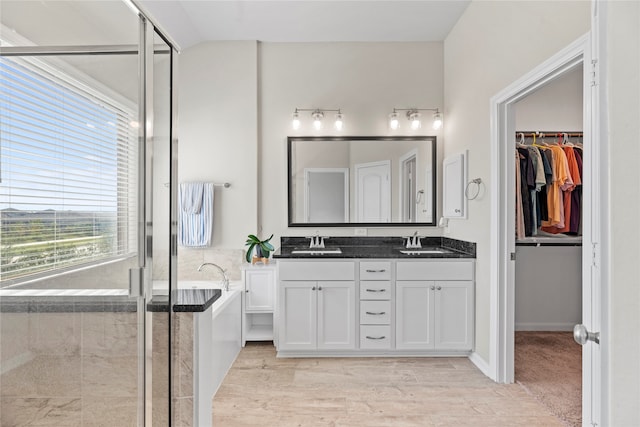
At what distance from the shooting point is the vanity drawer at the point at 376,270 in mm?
3158

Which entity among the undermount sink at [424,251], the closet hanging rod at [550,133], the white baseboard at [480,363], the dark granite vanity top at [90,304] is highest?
the closet hanging rod at [550,133]

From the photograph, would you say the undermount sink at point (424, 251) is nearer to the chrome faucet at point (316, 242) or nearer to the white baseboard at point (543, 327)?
the chrome faucet at point (316, 242)

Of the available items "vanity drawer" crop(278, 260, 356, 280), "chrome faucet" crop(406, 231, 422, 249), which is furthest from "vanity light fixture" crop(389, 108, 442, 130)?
"vanity drawer" crop(278, 260, 356, 280)

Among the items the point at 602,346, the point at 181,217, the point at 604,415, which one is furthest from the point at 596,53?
the point at 181,217

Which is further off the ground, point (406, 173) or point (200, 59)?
point (200, 59)

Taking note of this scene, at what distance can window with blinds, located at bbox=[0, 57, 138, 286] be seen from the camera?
0.77 metres

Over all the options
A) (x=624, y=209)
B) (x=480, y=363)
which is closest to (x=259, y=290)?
(x=480, y=363)

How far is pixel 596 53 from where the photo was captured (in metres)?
0.86

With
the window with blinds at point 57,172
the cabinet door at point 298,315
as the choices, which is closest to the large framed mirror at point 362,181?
the cabinet door at point 298,315

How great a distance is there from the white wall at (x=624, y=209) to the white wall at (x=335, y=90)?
3044mm

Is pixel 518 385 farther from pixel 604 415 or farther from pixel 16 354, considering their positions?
pixel 16 354

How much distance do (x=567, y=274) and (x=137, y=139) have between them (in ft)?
13.3

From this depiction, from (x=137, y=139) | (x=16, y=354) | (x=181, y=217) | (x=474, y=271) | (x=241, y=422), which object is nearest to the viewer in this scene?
(x=16, y=354)

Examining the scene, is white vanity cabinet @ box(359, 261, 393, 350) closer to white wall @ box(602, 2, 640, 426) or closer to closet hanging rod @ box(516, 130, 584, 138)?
closet hanging rod @ box(516, 130, 584, 138)
